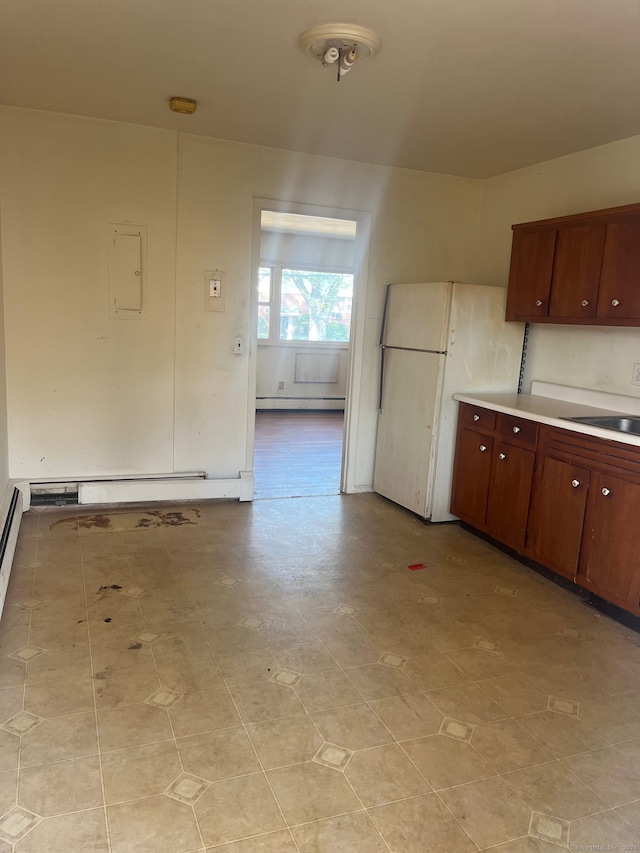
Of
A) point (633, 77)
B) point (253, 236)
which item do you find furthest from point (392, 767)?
point (253, 236)

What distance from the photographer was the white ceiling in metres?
2.29

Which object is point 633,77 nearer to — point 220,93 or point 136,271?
point 220,93

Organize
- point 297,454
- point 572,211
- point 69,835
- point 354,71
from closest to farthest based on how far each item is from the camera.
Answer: point 69,835 → point 354,71 → point 572,211 → point 297,454

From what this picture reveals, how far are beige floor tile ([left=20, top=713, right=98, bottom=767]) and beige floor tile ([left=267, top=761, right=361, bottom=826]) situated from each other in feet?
1.96

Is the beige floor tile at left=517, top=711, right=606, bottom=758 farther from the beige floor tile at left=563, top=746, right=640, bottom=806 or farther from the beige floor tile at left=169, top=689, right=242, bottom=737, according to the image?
the beige floor tile at left=169, top=689, right=242, bottom=737

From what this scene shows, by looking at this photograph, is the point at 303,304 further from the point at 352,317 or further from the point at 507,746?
the point at 507,746

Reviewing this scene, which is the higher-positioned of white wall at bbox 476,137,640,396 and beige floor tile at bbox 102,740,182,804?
white wall at bbox 476,137,640,396

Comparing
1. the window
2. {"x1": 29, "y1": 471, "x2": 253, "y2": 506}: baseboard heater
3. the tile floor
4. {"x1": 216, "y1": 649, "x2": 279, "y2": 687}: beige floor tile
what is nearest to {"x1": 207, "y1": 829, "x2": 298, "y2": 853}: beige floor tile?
the tile floor

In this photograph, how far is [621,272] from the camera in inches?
123

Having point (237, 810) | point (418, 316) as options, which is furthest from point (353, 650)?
point (418, 316)

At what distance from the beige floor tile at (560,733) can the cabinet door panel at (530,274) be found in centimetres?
234

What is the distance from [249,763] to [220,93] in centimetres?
307

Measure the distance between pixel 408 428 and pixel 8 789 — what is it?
10.4 feet

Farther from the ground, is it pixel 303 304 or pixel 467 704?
pixel 303 304
